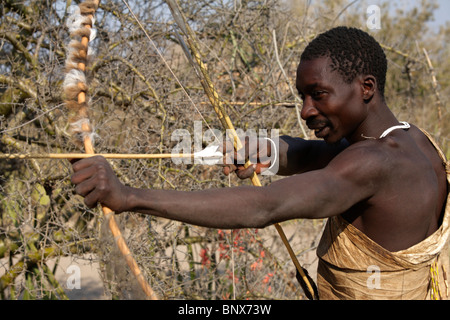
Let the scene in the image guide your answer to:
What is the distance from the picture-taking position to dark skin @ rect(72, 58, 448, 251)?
4.93 ft

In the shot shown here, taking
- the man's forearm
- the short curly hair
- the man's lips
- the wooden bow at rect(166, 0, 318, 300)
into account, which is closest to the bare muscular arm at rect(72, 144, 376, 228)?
the man's forearm

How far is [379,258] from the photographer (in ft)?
6.18

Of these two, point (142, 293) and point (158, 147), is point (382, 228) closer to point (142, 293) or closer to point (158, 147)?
point (142, 293)

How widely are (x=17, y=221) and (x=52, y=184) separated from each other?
390 mm

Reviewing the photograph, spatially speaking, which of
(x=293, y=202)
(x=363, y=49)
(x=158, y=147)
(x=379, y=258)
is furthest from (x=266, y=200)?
(x=158, y=147)

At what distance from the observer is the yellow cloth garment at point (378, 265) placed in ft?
6.19

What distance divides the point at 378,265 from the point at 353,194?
0.42 m

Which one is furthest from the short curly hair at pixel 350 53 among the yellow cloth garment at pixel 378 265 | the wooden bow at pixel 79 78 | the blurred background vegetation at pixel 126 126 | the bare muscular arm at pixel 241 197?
the blurred background vegetation at pixel 126 126

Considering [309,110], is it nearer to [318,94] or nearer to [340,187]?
[318,94]

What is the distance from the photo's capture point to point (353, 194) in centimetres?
167

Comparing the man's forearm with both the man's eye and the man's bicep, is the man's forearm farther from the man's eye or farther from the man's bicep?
the man's eye

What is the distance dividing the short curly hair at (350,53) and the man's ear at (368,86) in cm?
2

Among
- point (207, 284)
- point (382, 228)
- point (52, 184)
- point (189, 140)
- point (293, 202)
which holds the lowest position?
point (207, 284)

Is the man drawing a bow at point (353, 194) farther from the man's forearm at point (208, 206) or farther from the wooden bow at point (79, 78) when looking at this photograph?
the wooden bow at point (79, 78)
